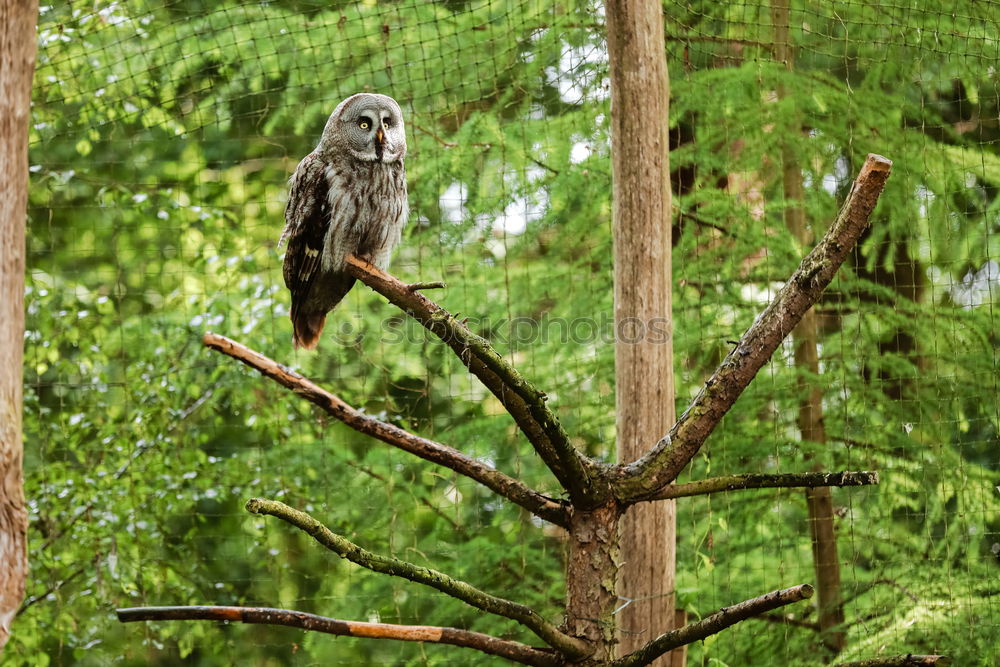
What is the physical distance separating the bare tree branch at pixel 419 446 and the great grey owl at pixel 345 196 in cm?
75

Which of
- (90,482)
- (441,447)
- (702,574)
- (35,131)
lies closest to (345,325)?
(90,482)

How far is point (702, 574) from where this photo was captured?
11.1 feet

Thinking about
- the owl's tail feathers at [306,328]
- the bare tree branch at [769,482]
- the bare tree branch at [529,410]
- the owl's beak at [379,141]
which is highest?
the owl's beak at [379,141]

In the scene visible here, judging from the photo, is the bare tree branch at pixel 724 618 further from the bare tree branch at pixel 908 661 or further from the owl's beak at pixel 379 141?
the owl's beak at pixel 379 141

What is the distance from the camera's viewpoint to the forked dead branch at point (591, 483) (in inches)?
63.4

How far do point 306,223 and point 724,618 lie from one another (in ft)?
5.63

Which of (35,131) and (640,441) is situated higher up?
(35,131)

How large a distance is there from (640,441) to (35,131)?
317cm

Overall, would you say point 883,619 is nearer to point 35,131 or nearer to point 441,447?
point 441,447

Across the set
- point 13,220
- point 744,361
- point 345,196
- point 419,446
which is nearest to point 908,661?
point 744,361

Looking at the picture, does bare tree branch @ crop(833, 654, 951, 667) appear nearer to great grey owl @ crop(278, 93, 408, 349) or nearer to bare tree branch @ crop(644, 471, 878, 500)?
bare tree branch @ crop(644, 471, 878, 500)

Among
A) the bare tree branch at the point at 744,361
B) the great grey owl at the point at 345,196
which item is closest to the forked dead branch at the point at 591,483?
the bare tree branch at the point at 744,361

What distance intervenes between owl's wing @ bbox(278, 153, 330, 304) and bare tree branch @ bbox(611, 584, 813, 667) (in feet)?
5.22

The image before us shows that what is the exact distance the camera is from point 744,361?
169 cm
